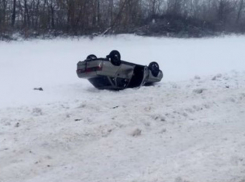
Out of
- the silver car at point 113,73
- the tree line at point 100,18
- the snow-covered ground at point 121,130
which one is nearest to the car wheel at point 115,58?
the silver car at point 113,73

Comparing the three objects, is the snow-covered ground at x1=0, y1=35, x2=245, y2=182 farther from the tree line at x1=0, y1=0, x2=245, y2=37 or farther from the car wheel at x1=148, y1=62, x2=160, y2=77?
the tree line at x1=0, y1=0, x2=245, y2=37

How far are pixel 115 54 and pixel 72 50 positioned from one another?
10.5m

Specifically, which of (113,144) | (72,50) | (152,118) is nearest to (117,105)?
(152,118)

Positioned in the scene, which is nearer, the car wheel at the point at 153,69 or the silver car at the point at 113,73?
the silver car at the point at 113,73

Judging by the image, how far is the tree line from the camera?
27.2m

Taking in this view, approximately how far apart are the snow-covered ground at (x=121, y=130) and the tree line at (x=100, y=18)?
11312 mm

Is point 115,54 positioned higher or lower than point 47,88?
higher

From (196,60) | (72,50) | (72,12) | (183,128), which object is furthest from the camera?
(72,12)

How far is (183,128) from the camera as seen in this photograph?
8703 millimetres

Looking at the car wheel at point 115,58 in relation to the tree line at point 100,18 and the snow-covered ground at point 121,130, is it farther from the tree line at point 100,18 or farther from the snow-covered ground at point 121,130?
the tree line at point 100,18

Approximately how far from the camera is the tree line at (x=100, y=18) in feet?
89.1

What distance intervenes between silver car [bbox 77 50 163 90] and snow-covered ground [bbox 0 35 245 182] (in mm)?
442

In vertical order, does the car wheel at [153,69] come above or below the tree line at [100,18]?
below

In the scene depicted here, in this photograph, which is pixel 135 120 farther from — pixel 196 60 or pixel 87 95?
pixel 196 60
